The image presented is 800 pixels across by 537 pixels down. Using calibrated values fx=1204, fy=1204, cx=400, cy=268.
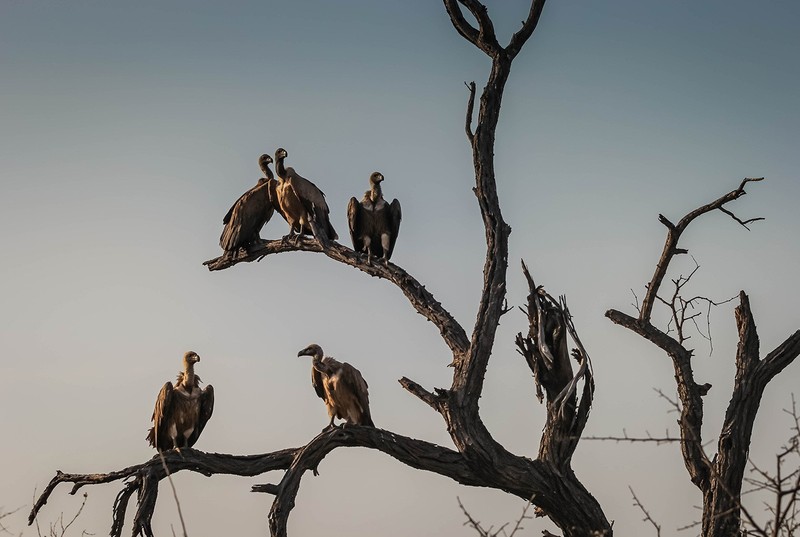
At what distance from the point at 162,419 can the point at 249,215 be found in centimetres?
192

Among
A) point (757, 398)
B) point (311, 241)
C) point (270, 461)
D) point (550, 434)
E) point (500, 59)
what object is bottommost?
point (270, 461)

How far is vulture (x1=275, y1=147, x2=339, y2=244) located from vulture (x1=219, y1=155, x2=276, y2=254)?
0.50 feet

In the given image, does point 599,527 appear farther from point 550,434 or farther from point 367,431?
point 367,431

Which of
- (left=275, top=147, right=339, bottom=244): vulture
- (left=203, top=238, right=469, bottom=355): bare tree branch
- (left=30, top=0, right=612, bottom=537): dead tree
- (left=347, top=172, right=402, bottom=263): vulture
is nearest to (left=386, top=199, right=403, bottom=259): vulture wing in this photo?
(left=347, top=172, right=402, bottom=263): vulture

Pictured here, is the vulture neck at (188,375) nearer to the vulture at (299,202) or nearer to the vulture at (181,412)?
the vulture at (181,412)

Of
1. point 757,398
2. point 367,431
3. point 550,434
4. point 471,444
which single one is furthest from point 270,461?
point 757,398

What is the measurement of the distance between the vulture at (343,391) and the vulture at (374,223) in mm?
1130

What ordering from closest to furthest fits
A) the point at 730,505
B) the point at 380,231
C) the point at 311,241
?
the point at 730,505, the point at 311,241, the point at 380,231

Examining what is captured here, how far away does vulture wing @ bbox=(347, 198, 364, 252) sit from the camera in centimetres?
1032

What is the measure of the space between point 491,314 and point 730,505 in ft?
6.75

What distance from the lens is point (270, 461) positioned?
27.3 ft

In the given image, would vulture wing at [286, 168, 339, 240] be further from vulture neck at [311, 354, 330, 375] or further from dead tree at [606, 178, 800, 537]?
dead tree at [606, 178, 800, 537]

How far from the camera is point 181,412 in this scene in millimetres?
9711

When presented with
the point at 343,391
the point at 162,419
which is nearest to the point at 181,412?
the point at 162,419
